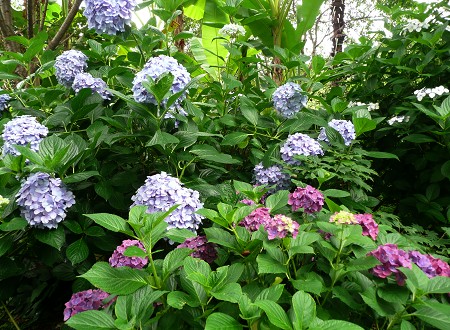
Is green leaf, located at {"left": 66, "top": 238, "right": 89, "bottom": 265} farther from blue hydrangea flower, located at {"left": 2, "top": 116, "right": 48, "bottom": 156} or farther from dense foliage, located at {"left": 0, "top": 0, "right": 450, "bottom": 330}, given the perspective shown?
Result: blue hydrangea flower, located at {"left": 2, "top": 116, "right": 48, "bottom": 156}

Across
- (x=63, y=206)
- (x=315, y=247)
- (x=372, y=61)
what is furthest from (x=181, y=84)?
(x=372, y=61)

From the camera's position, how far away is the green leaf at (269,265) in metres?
1.05

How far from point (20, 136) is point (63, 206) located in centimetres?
38

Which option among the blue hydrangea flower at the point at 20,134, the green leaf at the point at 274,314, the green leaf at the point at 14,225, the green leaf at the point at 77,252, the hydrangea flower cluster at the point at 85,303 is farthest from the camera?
the blue hydrangea flower at the point at 20,134

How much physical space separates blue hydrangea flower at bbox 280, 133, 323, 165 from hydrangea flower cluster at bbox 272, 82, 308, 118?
0.28 meters

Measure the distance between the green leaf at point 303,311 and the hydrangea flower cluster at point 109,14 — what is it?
4.43ft

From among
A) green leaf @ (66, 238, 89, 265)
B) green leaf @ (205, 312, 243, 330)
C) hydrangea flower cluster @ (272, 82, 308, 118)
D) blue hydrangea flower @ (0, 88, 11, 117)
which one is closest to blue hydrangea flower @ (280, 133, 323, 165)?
hydrangea flower cluster @ (272, 82, 308, 118)

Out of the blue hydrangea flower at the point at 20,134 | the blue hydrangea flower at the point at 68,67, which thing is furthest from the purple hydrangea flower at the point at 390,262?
the blue hydrangea flower at the point at 68,67

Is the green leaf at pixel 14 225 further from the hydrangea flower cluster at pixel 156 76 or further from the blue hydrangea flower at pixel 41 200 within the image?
the hydrangea flower cluster at pixel 156 76

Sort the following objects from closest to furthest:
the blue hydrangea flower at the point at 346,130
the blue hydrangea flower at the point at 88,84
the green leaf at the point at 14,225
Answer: the green leaf at the point at 14,225, the blue hydrangea flower at the point at 88,84, the blue hydrangea flower at the point at 346,130

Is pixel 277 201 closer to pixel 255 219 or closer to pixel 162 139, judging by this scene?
pixel 255 219

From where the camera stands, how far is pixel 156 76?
1.64 m

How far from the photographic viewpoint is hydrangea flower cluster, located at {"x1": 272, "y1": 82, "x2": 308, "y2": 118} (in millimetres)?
2168

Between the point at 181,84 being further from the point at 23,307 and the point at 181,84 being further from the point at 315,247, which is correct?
the point at 23,307
